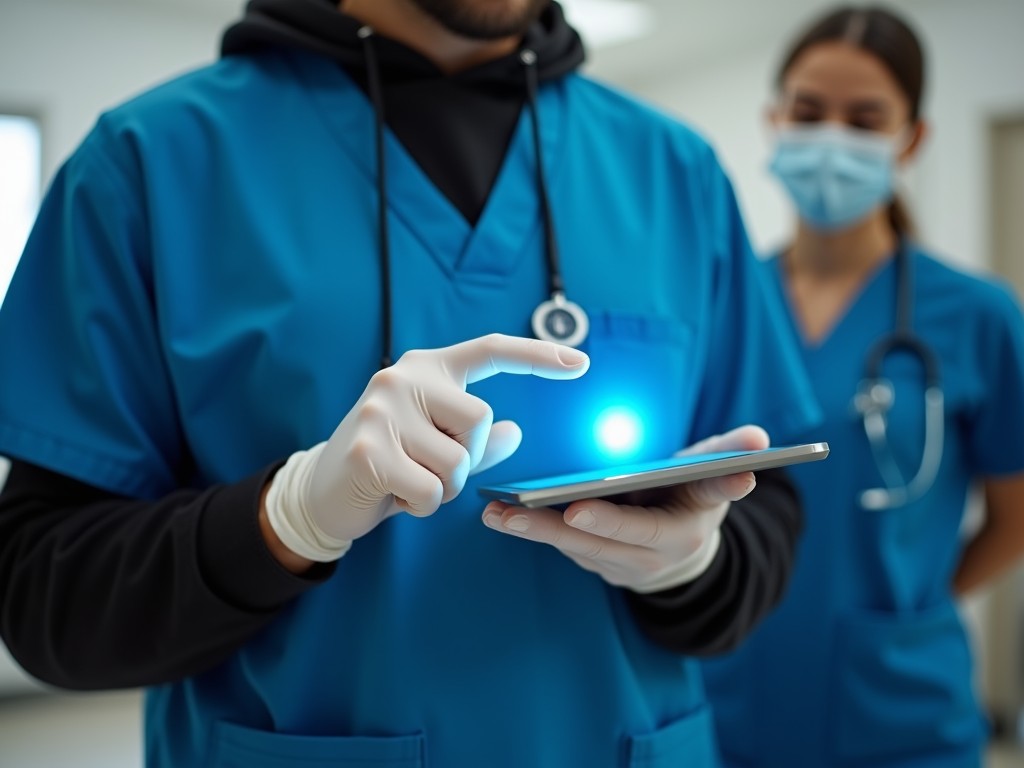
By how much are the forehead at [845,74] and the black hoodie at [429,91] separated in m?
0.89

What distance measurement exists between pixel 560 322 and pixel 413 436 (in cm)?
22

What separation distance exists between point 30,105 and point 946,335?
3.68 meters

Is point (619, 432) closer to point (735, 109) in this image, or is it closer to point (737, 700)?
point (737, 700)

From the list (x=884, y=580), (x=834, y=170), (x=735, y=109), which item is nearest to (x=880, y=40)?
(x=834, y=170)

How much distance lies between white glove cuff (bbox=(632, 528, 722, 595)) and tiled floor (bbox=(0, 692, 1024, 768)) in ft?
9.49

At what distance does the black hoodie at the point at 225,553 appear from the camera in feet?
2.21

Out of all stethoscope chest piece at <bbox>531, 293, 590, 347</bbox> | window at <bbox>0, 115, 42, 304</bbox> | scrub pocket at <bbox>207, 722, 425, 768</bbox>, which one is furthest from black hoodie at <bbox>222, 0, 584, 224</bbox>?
window at <bbox>0, 115, 42, 304</bbox>

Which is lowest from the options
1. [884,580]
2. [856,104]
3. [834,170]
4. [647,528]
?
[884,580]

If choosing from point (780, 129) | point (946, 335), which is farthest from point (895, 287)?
point (780, 129)

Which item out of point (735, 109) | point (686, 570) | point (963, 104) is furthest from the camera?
point (735, 109)

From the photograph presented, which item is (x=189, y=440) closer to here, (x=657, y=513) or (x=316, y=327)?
(x=316, y=327)

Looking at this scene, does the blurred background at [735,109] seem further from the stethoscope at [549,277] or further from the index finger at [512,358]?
the index finger at [512,358]

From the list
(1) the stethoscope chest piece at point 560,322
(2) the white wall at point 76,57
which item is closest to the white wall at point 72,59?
(2) the white wall at point 76,57

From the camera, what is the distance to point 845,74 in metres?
1.58
